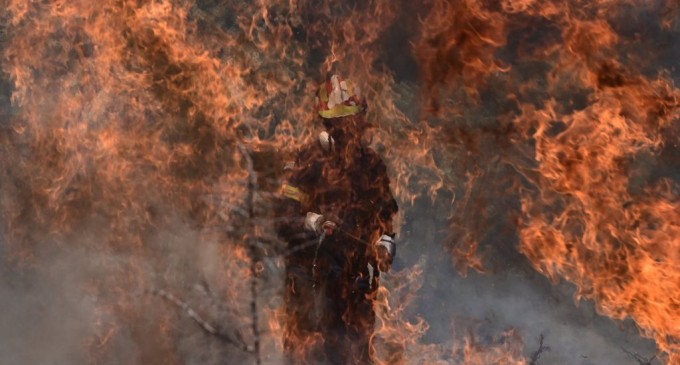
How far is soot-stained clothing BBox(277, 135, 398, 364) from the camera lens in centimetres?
660

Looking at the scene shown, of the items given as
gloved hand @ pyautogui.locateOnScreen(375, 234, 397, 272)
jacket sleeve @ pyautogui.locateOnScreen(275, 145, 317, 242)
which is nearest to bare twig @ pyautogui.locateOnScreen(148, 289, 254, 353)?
jacket sleeve @ pyautogui.locateOnScreen(275, 145, 317, 242)

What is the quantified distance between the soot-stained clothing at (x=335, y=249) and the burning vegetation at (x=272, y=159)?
32 centimetres

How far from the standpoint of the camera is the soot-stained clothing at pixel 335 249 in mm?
6598

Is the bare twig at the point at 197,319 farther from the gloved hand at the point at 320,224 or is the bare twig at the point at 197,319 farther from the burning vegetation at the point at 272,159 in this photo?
the gloved hand at the point at 320,224

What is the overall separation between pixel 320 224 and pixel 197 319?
2.04 m

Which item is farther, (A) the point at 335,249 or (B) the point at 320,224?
(A) the point at 335,249

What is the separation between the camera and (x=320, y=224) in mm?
6598

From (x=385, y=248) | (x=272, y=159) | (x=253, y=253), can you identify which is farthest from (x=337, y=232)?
(x=272, y=159)

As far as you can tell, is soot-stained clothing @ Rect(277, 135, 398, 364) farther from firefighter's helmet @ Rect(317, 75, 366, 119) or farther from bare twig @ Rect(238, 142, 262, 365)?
bare twig @ Rect(238, 142, 262, 365)

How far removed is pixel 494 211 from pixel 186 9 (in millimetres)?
4050

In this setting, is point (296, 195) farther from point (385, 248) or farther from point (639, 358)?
point (639, 358)

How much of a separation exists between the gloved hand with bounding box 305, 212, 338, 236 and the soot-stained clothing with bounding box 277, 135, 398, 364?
2.0 inches

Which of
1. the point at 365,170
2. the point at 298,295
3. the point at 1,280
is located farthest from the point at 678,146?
the point at 1,280

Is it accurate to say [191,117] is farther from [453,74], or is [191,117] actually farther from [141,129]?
[453,74]
